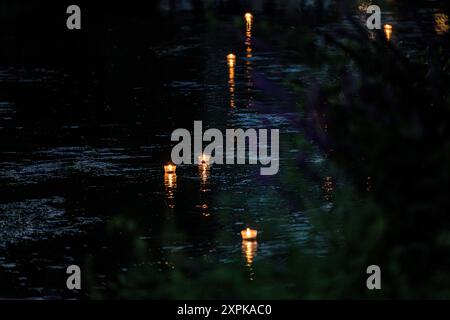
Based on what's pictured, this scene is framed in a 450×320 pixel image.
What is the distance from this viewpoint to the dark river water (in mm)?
11703

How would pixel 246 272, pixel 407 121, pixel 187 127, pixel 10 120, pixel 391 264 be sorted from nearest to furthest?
pixel 391 264 < pixel 407 121 < pixel 246 272 < pixel 187 127 < pixel 10 120

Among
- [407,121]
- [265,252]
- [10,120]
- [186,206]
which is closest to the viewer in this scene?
[407,121]

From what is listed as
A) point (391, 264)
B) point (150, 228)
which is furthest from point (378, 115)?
point (150, 228)

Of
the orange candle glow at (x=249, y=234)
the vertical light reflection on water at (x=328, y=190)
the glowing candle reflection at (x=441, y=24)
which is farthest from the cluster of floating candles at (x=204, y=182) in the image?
the glowing candle reflection at (x=441, y=24)

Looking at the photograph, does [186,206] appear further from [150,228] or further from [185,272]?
[185,272]

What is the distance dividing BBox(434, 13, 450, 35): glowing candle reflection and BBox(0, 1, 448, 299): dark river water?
88cm

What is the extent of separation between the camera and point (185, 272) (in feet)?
37.5

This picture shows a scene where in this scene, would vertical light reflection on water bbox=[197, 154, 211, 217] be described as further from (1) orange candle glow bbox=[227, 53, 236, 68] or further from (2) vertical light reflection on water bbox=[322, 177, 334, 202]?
(1) orange candle glow bbox=[227, 53, 236, 68]

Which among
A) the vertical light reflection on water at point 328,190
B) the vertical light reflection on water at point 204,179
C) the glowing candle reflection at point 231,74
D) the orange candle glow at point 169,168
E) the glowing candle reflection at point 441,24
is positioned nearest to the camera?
the glowing candle reflection at point 441,24

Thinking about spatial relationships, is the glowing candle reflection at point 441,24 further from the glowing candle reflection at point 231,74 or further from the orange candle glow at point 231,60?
the orange candle glow at point 231,60

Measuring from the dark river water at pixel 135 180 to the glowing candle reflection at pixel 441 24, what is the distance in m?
0.88

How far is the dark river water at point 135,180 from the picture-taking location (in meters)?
11.7

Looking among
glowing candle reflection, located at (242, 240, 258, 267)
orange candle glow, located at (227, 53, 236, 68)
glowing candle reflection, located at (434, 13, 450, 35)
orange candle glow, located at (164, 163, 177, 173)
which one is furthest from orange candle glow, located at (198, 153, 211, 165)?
orange candle glow, located at (227, 53, 236, 68)
